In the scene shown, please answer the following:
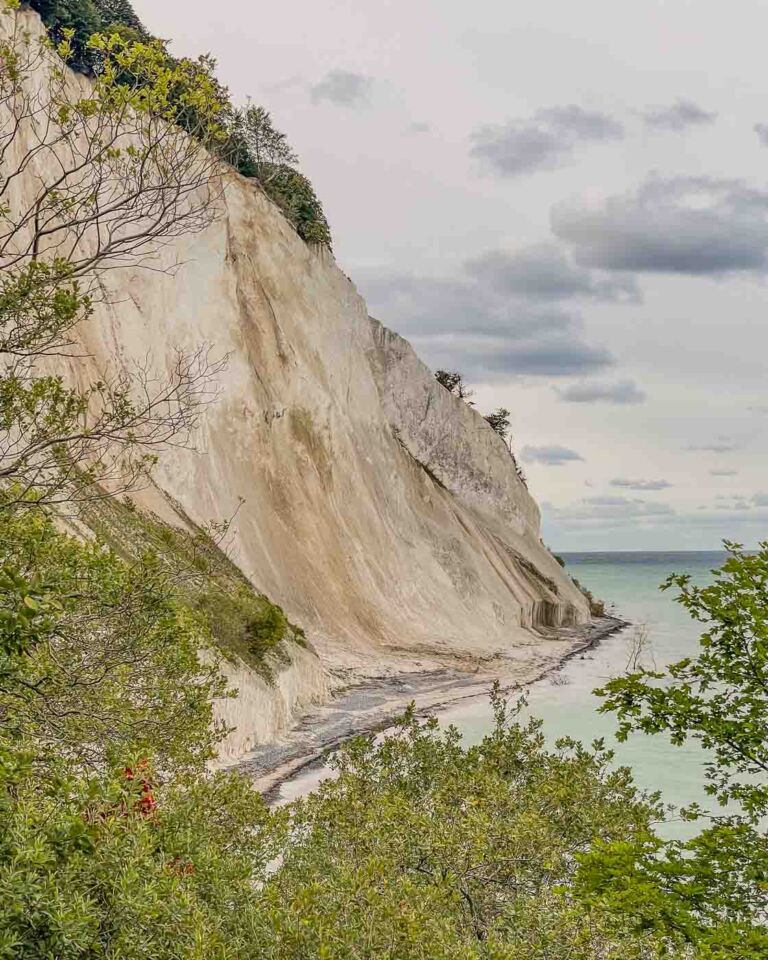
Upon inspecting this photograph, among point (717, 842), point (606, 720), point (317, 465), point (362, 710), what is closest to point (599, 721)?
point (606, 720)

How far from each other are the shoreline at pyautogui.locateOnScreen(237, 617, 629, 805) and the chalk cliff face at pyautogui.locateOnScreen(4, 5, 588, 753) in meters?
0.86

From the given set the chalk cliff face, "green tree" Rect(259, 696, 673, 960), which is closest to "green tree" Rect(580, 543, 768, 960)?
"green tree" Rect(259, 696, 673, 960)

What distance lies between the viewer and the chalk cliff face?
35.0m

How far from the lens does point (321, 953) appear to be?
5891 mm

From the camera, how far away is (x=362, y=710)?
30.3 m

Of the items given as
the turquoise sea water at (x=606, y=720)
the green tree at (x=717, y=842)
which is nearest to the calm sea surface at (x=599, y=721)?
the turquoise sea water at (x=606, y=720)

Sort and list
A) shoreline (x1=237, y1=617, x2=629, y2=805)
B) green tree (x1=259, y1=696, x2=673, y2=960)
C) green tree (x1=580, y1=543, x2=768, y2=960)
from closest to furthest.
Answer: green tree (x1=259, y1=696, x2=673, y2=960), green tree (x1=580, y1=543, x2=768, y2=960), shoreline (x1=237, y1=617, x2=629, y2=805)

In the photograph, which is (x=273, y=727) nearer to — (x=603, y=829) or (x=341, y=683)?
(x=341, y=683)

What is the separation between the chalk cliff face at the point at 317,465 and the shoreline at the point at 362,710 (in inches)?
34.0

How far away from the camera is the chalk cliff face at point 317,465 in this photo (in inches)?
1377

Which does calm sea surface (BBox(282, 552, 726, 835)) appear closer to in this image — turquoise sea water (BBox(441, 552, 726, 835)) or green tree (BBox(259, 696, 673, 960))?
turquoise sea water (BBox(441, 552, 726, 835))

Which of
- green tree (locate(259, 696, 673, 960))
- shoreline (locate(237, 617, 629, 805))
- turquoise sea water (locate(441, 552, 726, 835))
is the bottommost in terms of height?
turquoise sea water (locate(441, 552, 726, 835))

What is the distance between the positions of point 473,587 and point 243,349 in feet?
69.3

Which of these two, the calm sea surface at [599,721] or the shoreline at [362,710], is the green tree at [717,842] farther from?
the shoreline at [362,710]
